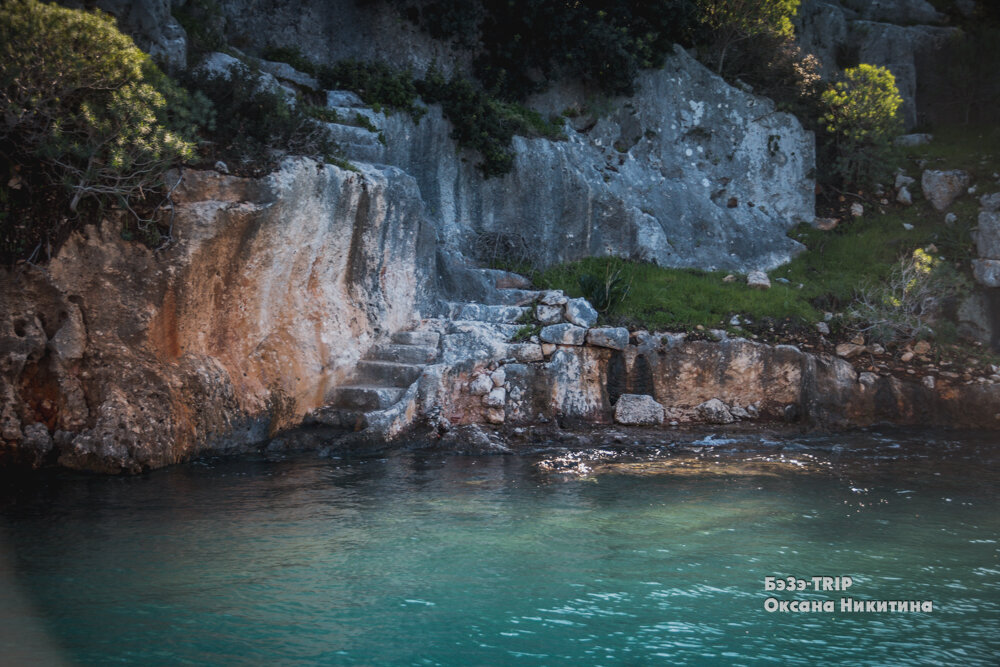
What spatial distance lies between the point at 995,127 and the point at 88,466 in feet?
73.2

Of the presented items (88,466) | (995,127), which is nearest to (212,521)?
(88,466)

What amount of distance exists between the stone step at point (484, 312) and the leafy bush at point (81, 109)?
206 inches

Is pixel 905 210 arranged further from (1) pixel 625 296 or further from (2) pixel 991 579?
(2) pixel 991 579

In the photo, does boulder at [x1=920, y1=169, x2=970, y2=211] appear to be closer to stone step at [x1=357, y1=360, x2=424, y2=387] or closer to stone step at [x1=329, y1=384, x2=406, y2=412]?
stone step at [x1=357, y1=360, x2=424, y2=387]

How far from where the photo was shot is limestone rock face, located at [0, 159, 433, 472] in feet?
30.0

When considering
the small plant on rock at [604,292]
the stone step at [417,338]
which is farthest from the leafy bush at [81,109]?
the small plant on rock at [604,292]

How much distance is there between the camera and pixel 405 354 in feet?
39.9

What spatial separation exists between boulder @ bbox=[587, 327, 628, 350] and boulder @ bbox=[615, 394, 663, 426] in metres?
0.85

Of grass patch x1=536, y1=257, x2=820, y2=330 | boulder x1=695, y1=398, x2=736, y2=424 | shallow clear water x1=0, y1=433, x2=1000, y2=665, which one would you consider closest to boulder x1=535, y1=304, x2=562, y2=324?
grass patch x1=536, y1=257, x2=820, y2=330

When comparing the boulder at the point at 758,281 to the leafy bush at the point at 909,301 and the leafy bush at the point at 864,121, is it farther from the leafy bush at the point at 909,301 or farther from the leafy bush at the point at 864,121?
the leafy bush at the point at 864,121

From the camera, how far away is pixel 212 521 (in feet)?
23.9

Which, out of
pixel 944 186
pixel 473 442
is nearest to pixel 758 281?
pixel 944 186

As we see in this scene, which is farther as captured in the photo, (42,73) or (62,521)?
(42,73)

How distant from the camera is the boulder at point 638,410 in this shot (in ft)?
40.6
